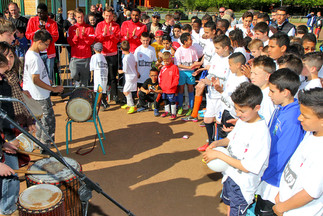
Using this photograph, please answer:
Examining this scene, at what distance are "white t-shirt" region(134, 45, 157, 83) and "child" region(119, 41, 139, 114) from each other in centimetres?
23

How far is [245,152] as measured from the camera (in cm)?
287

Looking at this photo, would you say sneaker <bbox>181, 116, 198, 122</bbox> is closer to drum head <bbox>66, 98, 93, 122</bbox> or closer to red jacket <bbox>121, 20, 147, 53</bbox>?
red jacket <bbox>121, 20, 147, 53</bbox>

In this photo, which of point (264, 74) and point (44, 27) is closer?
point (264, 74)

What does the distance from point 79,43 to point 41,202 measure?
5732mm

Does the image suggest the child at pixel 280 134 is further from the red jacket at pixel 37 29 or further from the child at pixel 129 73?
the red jacket at pixel 37 29

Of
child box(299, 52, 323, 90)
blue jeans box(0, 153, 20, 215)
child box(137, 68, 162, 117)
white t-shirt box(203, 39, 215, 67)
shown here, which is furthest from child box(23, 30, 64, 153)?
child box(299, 52, 323, 90)

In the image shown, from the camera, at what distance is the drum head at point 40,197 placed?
108 inches

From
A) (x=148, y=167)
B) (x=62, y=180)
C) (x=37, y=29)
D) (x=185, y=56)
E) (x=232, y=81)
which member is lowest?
(x=148, y=167)

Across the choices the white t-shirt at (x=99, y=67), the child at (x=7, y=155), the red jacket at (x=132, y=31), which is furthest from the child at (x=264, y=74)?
the red jacket at (x=132, y=31)

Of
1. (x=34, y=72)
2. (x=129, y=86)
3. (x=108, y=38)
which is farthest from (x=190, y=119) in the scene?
(x=34, y=72)

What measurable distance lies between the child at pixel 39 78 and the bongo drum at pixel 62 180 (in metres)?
1.45

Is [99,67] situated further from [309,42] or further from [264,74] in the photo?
[309,42]

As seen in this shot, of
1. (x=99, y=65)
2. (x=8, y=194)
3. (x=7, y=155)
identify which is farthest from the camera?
(x=99, y=65)

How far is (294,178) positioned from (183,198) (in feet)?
7.06
